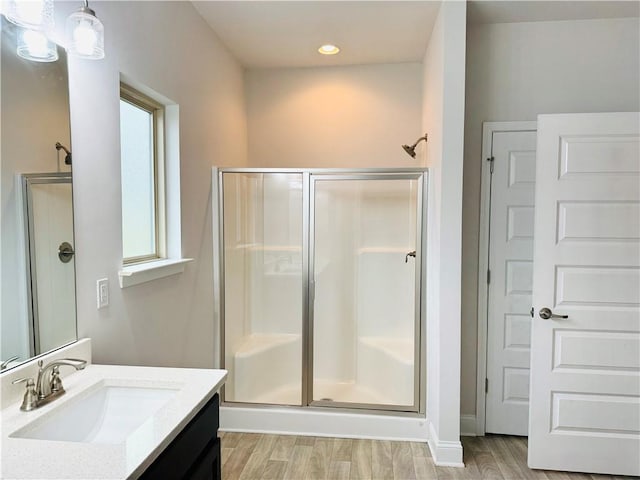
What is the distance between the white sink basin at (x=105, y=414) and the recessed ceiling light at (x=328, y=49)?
2597 mm

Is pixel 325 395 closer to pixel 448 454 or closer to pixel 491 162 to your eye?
pixel 448 454

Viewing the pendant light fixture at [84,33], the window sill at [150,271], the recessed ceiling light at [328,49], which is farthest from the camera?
the recessed ceiling light at [328,49]

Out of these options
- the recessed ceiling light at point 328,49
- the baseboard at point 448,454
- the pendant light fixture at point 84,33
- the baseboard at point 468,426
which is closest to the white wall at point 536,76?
the baseboard at point 468,426

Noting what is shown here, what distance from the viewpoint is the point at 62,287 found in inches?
54.2

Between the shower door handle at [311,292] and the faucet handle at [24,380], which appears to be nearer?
the faucet handle at [24,380]

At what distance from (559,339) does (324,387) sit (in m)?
1.56

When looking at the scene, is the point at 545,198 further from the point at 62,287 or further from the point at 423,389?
the point at 62,287

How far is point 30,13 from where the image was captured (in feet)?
3.59

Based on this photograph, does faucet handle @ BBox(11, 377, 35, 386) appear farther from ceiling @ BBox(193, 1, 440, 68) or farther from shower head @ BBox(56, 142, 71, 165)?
ceiling @ BBox(193, 1, 440, 68)

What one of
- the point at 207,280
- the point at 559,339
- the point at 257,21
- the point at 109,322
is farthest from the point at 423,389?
the point at 257,21

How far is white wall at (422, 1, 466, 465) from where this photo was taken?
229 centimetres

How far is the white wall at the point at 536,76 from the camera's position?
8.22ft

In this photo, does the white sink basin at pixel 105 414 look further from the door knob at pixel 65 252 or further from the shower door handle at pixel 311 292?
the shower door handle at pixel 311 292

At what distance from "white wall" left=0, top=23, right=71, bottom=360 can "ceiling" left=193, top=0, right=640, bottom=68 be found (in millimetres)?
1414
